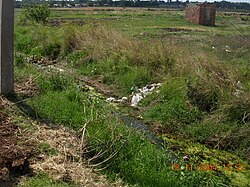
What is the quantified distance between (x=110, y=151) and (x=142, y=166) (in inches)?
17.2

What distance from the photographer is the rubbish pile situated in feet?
25.4

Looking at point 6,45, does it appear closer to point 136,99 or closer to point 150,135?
point 150,135

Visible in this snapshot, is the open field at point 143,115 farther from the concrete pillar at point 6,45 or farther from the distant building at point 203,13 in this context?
the distant building at point 203,13

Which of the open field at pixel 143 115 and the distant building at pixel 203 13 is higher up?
the distant building at pixel 203 13

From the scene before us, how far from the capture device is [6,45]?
6.02m

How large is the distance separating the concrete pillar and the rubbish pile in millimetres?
2324

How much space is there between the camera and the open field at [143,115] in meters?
4.34

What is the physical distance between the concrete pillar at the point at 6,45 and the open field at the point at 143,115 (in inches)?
10.4

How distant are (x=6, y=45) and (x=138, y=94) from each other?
3072 mm
